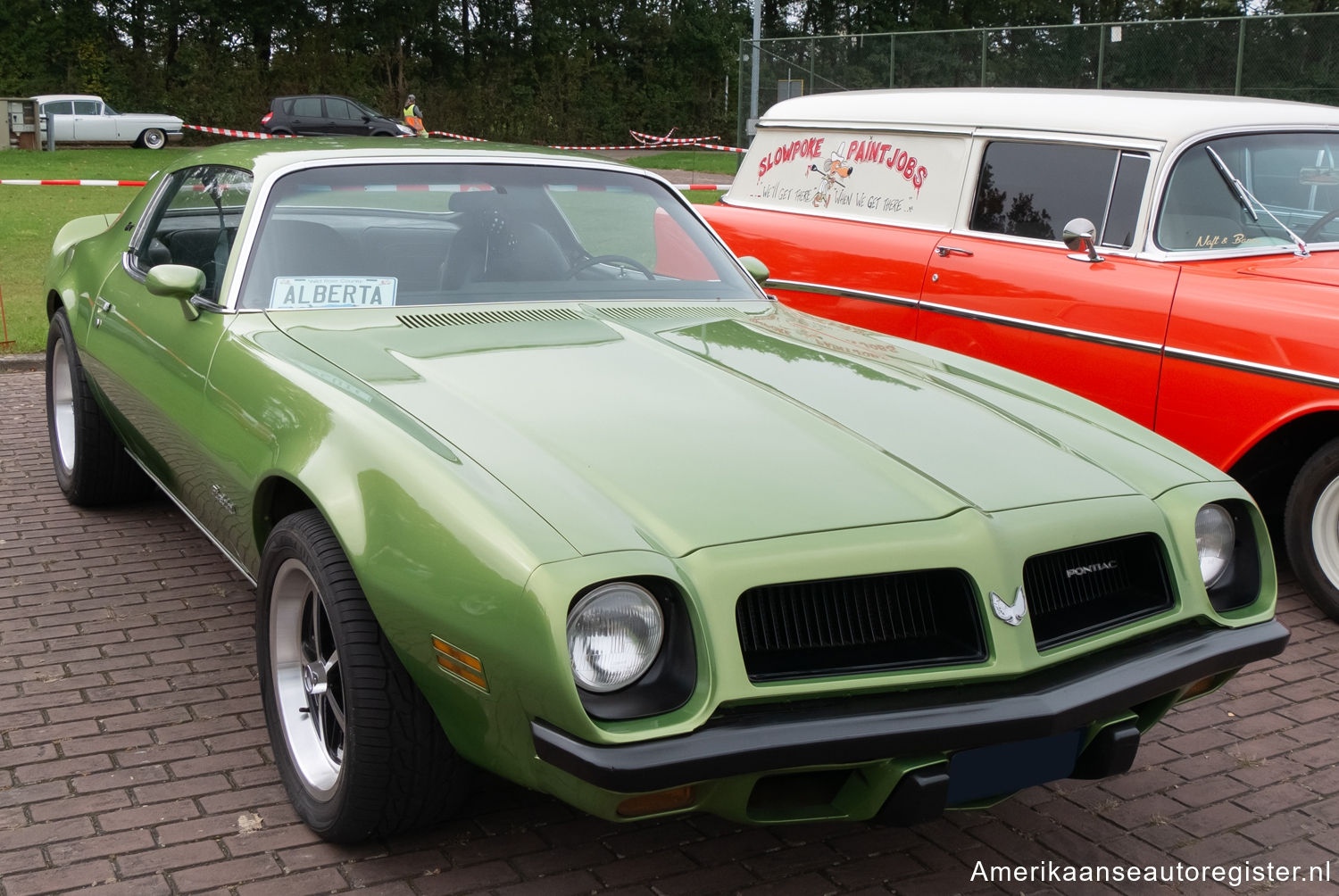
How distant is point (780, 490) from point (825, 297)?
150 inches

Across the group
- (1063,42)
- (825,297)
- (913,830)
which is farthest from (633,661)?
(1063,42)

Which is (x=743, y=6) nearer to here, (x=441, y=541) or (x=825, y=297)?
(x=825, y=297)

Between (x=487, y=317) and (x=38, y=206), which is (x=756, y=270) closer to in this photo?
(x=487, y=317)

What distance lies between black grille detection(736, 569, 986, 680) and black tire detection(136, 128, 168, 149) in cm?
3510

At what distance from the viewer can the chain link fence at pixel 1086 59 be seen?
53.9 ft

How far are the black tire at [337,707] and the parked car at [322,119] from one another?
30.2 meters

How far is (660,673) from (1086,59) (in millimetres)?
18339

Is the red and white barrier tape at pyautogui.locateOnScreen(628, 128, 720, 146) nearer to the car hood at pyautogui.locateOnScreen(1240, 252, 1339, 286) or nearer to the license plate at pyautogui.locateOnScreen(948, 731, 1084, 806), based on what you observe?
the car hood at pyautogui.locateOnScreen(1240, 252, 1339, 286)

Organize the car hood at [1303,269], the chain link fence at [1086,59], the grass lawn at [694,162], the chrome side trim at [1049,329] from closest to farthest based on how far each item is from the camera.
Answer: the car hood at [1303,269]
the chrome side trim at [1049,329]
the chain link fence at [1086,59]
the grass lawn at [694,162]

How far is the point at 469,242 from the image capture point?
407 centimetres


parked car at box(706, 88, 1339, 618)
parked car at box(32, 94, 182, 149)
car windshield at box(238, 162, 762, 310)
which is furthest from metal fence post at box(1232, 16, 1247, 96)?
parked car at box(32, 94, 182, 149)

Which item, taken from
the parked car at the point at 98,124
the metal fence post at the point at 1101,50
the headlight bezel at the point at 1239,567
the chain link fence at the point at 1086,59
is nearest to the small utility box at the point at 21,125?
the parked car at the point at 98,124

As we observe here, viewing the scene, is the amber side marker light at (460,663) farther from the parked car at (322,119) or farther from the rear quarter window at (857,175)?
the parked car at (322,119)

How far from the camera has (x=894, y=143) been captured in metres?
6.54
